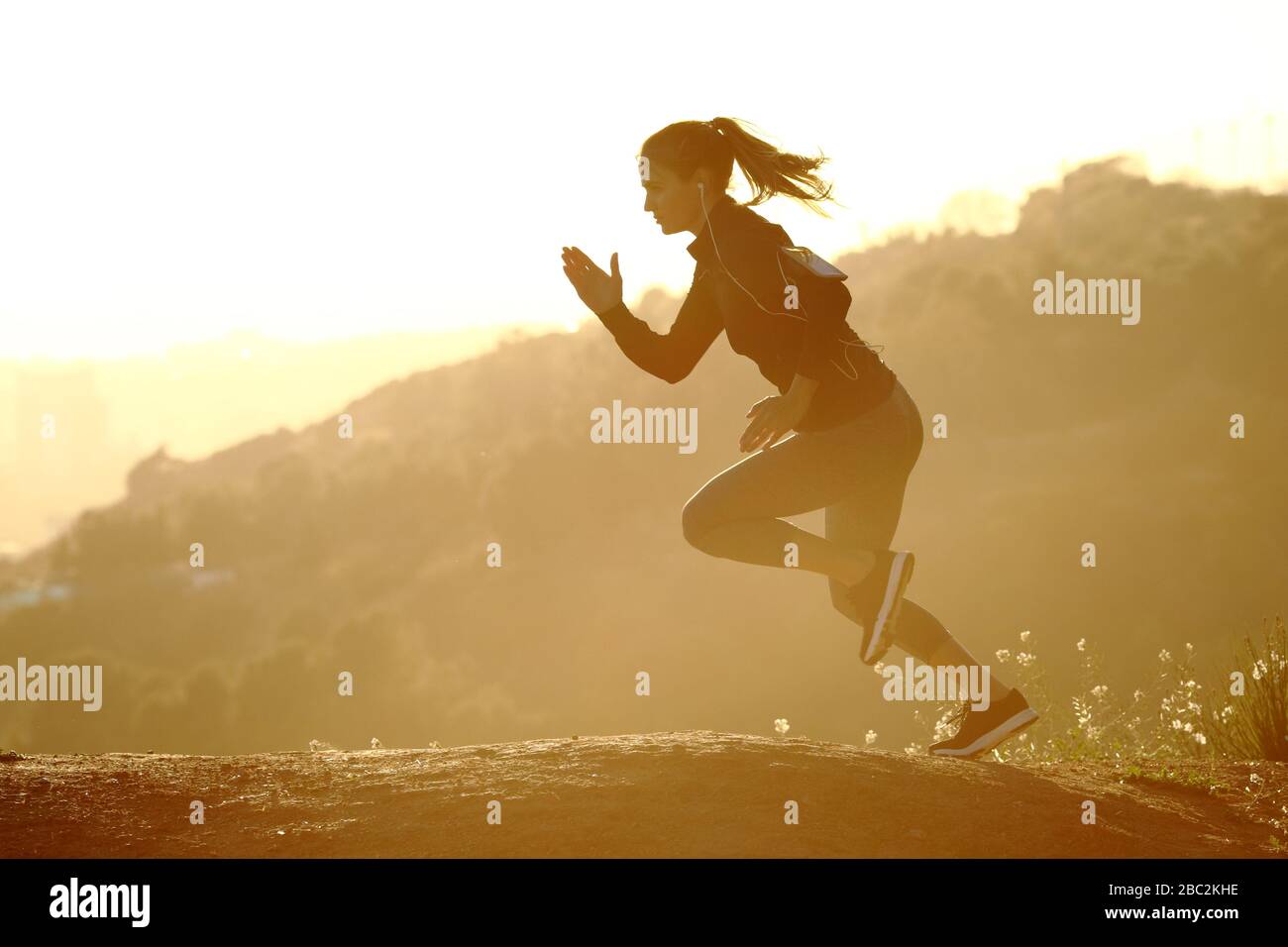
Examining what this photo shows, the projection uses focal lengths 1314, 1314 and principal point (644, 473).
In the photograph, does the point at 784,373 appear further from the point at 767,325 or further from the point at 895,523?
the point at 895,523

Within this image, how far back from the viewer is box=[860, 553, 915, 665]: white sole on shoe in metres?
5.24

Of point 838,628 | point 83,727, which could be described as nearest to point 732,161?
point 838,628

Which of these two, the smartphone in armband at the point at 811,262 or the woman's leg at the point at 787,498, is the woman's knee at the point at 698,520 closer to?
the woman's leg at the point at 787,498

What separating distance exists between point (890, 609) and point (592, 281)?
5.92ft

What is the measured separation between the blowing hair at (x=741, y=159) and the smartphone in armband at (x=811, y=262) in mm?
387

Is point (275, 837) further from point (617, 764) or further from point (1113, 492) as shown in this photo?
point (1113, 492)

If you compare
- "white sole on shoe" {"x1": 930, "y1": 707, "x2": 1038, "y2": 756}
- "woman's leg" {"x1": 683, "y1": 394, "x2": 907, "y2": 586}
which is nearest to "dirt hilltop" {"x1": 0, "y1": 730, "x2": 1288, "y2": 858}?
"white sole on shoe" {"x1": 930, "y1": 707, "x2": 1038, "y2": 756}

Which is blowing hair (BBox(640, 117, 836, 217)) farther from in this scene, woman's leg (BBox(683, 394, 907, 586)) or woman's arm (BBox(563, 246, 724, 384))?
woman's leg (BBox(683, 394, 907, 586))

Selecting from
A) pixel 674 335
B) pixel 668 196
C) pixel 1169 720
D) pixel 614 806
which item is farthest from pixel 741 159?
pixel 1169 720

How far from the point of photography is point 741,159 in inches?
210

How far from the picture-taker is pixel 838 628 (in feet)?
87.6

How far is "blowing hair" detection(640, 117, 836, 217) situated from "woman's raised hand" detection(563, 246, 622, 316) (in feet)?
1.69

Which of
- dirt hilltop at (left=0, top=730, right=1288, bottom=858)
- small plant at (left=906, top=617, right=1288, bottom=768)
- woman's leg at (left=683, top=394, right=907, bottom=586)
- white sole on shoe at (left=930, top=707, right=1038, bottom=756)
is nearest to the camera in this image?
dirt hilltop at (left=0, top=730, right=1288, bottom=858)

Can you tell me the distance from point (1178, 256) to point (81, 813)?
109ft
